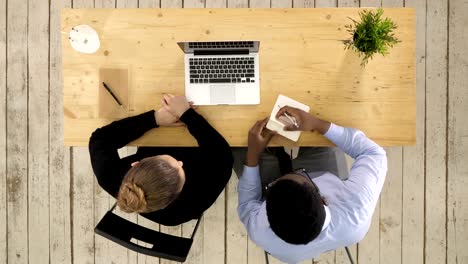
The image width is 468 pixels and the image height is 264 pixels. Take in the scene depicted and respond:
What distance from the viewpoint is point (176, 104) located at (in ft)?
6.02

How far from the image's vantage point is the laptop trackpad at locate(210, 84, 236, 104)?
1869 millimetres

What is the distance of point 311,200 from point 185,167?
0.66m

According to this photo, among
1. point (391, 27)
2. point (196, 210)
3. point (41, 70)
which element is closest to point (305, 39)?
point (391, 27)

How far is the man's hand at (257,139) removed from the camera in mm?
1852

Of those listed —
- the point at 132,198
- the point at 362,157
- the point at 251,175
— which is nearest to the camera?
the point at 132,198

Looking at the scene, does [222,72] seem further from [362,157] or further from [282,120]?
[362,157]

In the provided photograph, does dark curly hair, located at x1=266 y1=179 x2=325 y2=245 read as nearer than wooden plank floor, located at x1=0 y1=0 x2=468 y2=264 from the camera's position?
Yes

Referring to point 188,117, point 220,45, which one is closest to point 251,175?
point 188,117

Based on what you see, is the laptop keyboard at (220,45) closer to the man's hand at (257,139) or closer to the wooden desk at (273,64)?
the wooden desk at (273,64)

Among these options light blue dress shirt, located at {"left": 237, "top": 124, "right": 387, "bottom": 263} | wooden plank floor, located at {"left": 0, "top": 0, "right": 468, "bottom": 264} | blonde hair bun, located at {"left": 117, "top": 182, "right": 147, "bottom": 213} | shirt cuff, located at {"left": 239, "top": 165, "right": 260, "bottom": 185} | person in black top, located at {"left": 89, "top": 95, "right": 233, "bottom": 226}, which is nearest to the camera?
blonde hair bun, located at {"left": 117, "top": 182, "right": 147, "bottom": 213}

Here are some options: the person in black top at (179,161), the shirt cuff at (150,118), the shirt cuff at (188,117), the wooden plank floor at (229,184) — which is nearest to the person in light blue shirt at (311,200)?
the person in black top at (179,161)

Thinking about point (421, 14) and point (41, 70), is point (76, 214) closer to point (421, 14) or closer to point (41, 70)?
point (41, 70)

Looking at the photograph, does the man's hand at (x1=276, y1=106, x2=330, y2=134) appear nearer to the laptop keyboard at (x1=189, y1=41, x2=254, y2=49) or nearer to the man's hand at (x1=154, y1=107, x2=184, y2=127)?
the laptop keyboard at (x1=189, y1=41, x2=254, y2=49)

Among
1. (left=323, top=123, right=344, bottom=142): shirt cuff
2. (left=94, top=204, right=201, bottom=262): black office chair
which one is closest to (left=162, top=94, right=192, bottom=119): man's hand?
(left=94, top=204, right=201, bottom=262): black office chair
